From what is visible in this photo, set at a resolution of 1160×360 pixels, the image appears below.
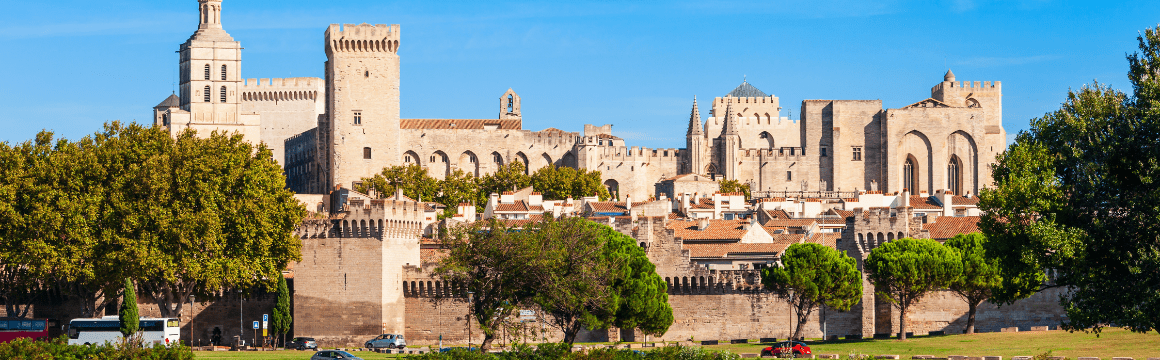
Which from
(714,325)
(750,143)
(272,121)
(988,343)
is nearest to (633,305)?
(714,325)

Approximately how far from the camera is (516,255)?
2163 inches

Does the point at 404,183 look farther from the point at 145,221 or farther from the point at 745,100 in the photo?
the point at 745,100

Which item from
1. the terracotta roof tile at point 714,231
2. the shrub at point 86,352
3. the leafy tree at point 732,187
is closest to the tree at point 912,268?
the terracotta roof tile at point 714,231

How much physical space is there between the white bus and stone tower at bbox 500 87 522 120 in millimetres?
97761

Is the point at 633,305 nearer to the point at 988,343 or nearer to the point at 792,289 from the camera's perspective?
the point at 792,289

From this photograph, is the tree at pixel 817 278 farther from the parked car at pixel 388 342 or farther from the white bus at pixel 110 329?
the white bus at pixel 110 329

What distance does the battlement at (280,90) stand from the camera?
161 m

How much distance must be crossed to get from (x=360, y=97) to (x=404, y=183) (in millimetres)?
10006

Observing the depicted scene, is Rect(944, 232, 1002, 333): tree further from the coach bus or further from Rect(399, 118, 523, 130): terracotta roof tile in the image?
Rect(399, 118, 523, 130): terracotta roof tile

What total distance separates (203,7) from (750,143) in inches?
2200

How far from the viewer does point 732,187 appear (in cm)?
12575

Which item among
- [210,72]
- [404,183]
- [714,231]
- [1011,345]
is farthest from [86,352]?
[210,72]

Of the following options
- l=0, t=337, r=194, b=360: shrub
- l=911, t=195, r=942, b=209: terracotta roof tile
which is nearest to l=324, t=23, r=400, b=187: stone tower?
l=911, t=195, r=942, b=209: terracotta roof tile

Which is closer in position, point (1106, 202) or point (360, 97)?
point (1106, 202)
